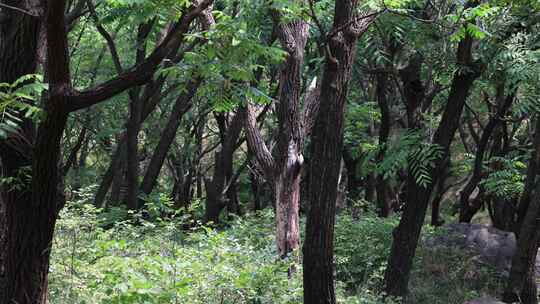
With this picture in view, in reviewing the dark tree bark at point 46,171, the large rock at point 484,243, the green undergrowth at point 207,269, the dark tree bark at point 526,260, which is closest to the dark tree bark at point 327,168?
the green undergrowth at point 207,269

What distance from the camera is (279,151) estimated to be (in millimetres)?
8297

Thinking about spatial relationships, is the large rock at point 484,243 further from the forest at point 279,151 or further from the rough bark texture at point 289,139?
the rough bark texture at point 289,139

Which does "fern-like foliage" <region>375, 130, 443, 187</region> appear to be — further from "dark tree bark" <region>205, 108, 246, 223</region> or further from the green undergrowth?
"dark tree bark" <region>205, 108, 246, 223</region>

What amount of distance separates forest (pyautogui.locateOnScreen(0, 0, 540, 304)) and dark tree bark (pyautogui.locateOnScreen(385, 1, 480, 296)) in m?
0.02

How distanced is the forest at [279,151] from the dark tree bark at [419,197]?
23 mm

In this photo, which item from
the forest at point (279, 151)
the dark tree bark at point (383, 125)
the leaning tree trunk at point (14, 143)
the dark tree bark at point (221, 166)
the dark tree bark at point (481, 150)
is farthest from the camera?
the dark tree bark at point (383, 125)

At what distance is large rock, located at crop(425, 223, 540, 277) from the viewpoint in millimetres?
12617

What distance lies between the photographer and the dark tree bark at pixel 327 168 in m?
5.49

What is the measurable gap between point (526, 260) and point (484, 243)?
14.3 feet

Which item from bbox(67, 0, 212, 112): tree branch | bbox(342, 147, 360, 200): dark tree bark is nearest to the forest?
bbox(67, 0, 212, 112): tree branch

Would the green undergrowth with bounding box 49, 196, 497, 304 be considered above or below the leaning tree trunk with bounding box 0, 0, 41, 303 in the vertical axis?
→ below

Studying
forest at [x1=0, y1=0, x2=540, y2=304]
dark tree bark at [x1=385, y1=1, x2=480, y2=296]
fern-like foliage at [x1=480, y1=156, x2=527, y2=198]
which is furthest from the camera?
fern-like foliage at [x1=480, y1=156, x2=527, y2=198]

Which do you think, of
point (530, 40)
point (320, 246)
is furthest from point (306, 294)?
point (530, 40)

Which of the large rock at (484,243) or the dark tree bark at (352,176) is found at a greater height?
the dark tree bark at (352,176)
